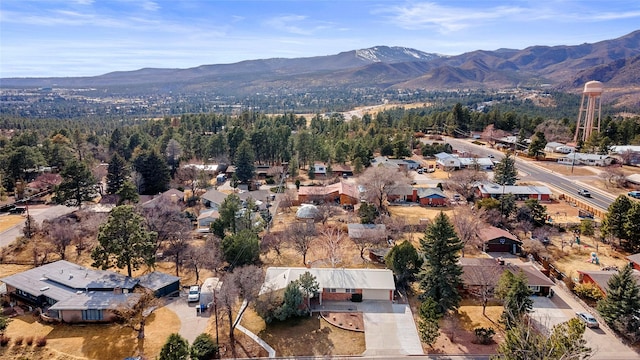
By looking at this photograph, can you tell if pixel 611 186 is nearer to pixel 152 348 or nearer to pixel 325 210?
pixel 325 210

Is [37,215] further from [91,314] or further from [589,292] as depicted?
[589,292]

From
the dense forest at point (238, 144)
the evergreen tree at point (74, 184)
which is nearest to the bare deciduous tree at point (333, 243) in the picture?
the dense forest at point (238, 144)

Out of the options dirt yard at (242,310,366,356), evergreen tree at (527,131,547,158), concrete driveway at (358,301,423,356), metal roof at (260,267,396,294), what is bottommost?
dirt yard at (242,310,366,356)

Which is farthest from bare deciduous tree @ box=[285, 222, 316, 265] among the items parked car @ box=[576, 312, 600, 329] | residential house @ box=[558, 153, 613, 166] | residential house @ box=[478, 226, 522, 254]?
residential house @ box=[558, 153, 613, 166]

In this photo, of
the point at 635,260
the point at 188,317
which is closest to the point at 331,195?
the point at 188,317

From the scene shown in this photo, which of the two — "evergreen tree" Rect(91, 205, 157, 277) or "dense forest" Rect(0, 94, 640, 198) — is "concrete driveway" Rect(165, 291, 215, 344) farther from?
"dense forest" Rect(0, 94, 640, 198)

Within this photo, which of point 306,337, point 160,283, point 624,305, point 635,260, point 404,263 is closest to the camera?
point 624,305

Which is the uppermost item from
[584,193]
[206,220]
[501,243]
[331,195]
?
[584,193]
